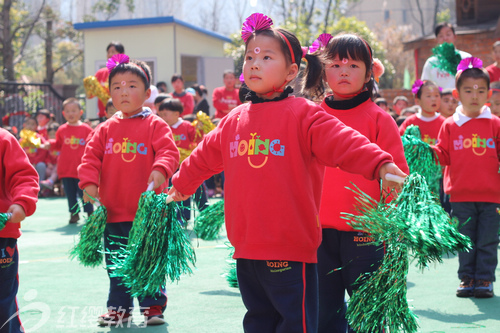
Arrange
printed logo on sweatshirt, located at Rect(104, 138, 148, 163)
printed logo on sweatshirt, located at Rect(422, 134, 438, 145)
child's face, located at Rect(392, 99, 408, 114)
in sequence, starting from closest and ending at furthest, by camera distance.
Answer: printed logo on sweatshirt, located at Rect(104, 138, 148, 163) → printed logo on sweatshirt, located at Rect(422, 134, 438, 145) → child's face, located at Rect(392, 99, 408, 114)

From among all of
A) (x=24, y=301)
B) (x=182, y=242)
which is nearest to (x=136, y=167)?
(x=182, y=242)

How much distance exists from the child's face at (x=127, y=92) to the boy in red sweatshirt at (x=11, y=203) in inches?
39.4

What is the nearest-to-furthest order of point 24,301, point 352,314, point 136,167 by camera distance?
point 352,314, point 136,167, point 24,301

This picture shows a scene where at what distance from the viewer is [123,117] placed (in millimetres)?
4570

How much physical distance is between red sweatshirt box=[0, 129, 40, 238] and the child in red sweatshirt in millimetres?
754

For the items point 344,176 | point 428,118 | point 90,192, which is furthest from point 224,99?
point 344,176

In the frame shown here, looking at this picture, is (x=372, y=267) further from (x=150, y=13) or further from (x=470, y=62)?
(x=150, y=13)

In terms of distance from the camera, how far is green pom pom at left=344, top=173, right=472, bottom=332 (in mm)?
2553

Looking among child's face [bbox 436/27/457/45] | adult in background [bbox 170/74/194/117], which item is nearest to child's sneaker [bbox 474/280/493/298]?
child's face [bbox 436/27/457/45]

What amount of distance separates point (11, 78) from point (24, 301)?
63.2ft

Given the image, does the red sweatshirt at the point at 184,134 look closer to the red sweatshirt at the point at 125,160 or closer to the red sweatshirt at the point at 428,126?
the red sweatshirt at the point at 428,126

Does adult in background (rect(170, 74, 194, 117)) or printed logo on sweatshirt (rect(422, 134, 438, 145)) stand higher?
adult in background (rect(170, 74, 194, 117))

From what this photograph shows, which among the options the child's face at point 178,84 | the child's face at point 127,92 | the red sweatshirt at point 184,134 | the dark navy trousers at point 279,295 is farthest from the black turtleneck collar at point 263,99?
the child's face at point 178,84

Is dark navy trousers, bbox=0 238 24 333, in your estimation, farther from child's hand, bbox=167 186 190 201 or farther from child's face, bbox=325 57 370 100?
child's face, bbox=325 57 370 100
